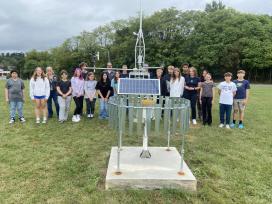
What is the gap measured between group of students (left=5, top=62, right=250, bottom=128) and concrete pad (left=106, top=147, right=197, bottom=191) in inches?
Result: 145

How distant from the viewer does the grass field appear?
15.3ft

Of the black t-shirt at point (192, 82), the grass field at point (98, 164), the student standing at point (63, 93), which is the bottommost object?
the grass field at point (98, 164)

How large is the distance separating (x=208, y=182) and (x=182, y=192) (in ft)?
2.21

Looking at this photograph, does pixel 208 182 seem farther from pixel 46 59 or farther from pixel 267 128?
pixel 46 59

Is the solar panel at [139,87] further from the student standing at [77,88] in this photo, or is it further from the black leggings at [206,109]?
the student standing at [77,88]

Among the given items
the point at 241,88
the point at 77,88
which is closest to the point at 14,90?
the point at 77,88

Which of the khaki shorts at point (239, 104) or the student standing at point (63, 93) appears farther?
the student standing at point (63, 93)

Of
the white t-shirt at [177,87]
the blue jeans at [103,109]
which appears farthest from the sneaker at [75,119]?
the white t-shirt at [177,87]

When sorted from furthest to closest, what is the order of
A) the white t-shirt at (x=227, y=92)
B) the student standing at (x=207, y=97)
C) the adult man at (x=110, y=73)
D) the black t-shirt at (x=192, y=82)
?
the adult man at (x=110, y=73)
the black t-shirt at (x=192, y=82)
the student standing at (x=207, y=97)
the white t-shirt at (x=227, y=92)

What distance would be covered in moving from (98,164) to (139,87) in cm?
159

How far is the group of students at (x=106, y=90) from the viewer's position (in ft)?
31.0

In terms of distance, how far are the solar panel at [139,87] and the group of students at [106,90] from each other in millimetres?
3276

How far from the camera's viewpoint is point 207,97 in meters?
9.71

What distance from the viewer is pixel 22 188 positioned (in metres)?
4.89
